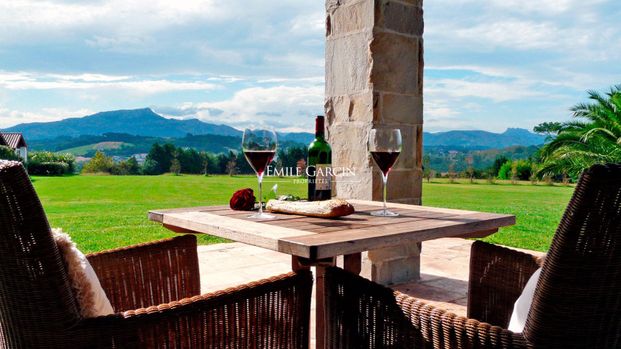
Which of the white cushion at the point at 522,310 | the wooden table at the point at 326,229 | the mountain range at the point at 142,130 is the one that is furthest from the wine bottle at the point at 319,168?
the mountain range at the point at 142,130

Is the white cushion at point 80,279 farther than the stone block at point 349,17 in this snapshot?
No

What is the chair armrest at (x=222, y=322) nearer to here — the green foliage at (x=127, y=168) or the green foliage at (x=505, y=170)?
the green foliage at (x=505, y=170)

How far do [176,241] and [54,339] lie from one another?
2.77ft

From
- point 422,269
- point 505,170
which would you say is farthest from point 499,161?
point 422,269

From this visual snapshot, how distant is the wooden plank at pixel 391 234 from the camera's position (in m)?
1.29

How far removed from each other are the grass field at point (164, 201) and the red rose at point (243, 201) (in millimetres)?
186

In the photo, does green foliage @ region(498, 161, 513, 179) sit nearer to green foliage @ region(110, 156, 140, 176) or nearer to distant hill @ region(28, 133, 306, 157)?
distant hill @ region(28, 133, 306, 157)

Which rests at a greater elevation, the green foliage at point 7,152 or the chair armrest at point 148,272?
the green foliage at point 7,152

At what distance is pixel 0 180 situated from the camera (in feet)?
3.17

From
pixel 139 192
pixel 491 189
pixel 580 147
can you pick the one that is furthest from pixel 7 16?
pixel 580 147

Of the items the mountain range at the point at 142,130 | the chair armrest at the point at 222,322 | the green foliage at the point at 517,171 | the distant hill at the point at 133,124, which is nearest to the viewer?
the chair armrest at the point at 222,322

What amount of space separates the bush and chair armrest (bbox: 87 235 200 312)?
83.7ft

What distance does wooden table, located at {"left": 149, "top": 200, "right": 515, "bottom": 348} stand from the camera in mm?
1319

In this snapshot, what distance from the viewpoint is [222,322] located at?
4.14 ft
